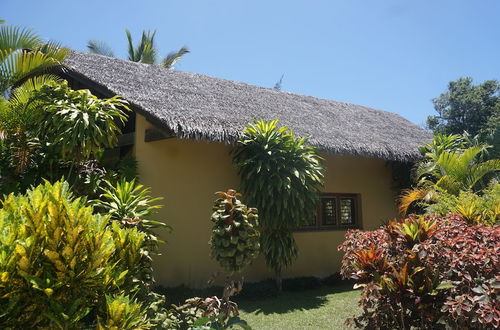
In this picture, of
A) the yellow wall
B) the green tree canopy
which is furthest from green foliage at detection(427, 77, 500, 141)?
the yellow wall

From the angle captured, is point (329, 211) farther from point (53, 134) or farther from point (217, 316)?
point (217, 316)

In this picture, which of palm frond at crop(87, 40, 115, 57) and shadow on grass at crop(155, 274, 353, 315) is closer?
shadow on grass at crop(155, 274, 353, 315)

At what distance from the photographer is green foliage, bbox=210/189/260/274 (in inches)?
118

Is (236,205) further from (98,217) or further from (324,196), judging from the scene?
(324,196)

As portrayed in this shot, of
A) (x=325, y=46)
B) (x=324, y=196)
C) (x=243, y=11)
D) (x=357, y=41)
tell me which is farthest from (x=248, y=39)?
(x=324, y=196)

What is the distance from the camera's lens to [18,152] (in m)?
5.70

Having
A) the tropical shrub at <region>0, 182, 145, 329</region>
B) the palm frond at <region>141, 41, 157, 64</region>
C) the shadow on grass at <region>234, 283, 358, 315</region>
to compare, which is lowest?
the shadow on grass at <region>234, 283, 358, 315</region>

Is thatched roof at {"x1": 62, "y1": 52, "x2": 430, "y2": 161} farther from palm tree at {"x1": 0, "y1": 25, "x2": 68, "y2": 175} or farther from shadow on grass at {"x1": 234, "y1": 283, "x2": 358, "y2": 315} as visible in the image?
shadow on grass at {"x1": 234, "y1": 283, "x2": 358, "y2": 315}

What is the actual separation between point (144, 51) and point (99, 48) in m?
2.25

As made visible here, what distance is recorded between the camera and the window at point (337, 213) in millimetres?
8914

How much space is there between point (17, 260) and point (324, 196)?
747 centimetres

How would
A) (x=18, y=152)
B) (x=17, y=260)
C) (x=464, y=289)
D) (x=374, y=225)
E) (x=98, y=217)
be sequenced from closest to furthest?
(x=17, y=260) → (x=98, y=217) → (x=464, y=289) → (x=18, y=152) → (x=374, y=225)

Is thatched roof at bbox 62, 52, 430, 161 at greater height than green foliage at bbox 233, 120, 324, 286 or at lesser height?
greater

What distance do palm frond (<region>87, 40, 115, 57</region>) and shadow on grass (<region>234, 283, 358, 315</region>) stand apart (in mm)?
17359
